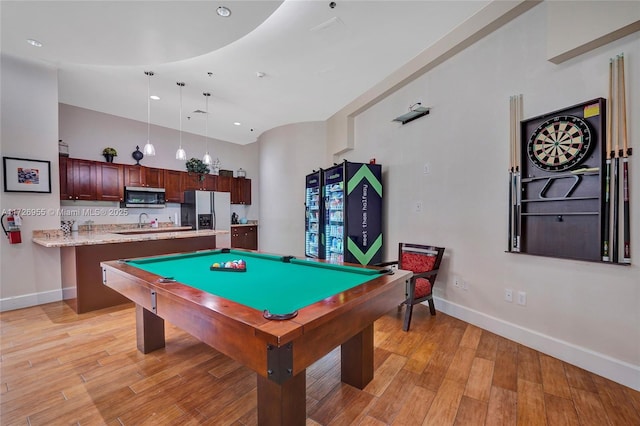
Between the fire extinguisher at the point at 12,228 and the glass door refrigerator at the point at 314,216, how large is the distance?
4006 millimetres

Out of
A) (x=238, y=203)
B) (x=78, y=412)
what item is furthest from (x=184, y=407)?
(x=238, y=203)

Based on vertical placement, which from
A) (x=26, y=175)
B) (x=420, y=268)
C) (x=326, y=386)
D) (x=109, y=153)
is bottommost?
(x=326, y=386)

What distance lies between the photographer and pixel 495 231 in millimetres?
2701

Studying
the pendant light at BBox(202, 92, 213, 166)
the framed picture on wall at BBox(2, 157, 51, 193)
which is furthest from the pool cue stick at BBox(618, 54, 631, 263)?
the framed picture on wall at BBox(2, 157, 51, 193)

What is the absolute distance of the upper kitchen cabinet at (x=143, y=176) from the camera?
5.23m

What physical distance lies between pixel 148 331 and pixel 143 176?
4.16m

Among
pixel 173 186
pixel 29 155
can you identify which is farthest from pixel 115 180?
pixel 29 155

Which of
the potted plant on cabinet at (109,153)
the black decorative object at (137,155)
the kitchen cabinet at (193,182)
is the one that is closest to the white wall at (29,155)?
the potted plant on cabinet at (109,153)

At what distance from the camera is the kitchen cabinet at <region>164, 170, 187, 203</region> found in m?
5.81

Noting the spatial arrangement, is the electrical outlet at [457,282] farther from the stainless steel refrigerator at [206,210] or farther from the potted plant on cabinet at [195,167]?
the potted plant on cabinet at [195,167]

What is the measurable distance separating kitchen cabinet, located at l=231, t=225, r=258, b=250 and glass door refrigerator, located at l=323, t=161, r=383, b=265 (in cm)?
353

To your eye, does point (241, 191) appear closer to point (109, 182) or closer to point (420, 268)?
point (109, 182)

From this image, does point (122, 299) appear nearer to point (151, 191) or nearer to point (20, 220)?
point (20, 220)

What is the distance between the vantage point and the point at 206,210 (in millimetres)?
6055
